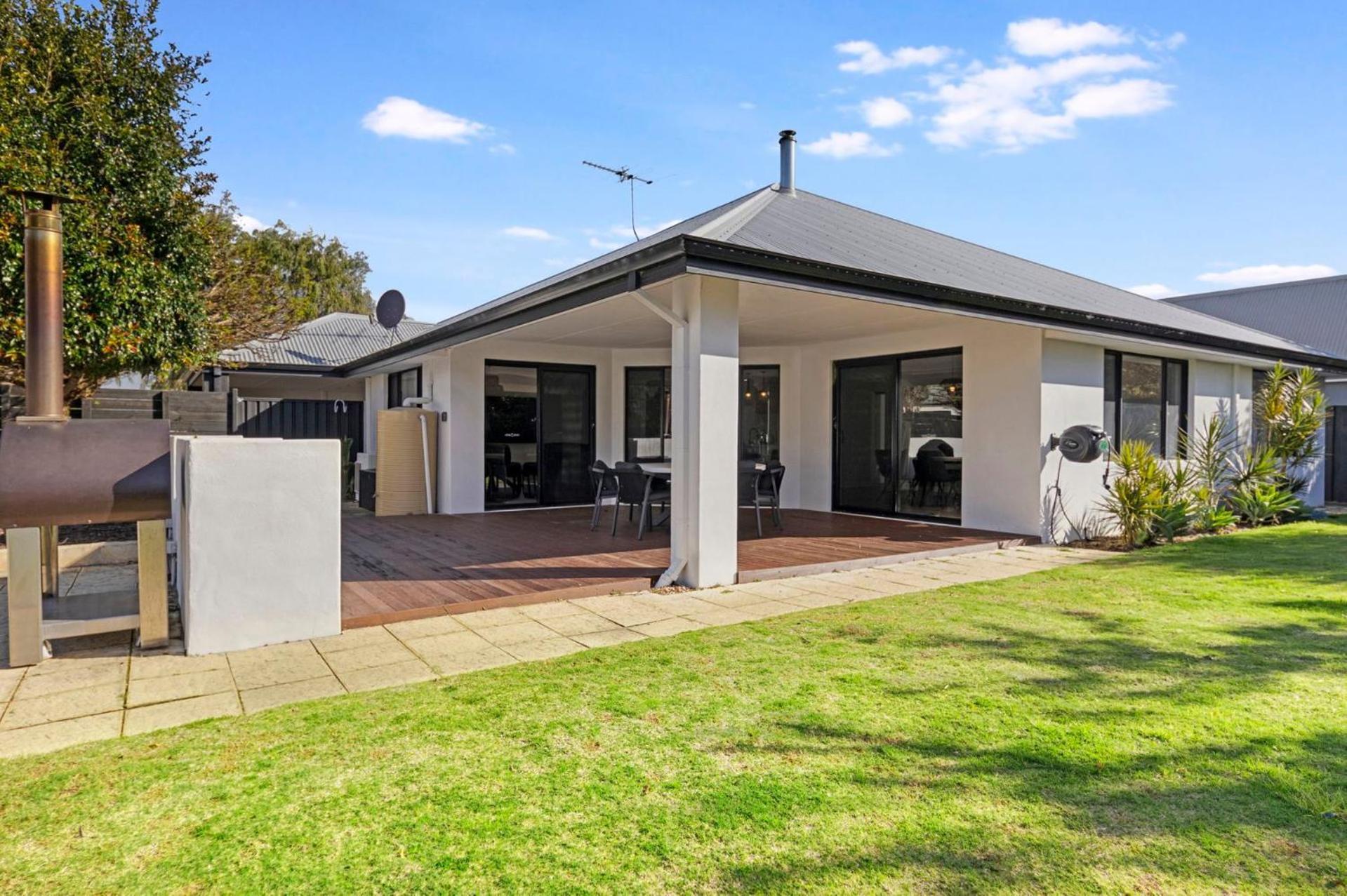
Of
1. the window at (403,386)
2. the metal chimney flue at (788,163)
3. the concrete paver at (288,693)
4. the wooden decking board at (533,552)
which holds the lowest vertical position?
the concrete paver at (288,693)

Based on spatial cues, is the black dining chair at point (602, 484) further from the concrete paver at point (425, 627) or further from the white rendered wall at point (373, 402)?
the white rendered wall at point (373, 402)

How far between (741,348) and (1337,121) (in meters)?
8.31

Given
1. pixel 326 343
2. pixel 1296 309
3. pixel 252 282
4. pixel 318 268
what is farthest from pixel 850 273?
pixel 318 268

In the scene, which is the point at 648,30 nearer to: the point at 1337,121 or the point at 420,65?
the point at 420,65

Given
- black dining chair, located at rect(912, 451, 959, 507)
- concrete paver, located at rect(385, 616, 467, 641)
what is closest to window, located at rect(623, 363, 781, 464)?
black dining chair, located at rect(912, 451, 959, 507)

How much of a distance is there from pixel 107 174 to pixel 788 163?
759cm

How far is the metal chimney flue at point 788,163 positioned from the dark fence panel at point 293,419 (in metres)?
9.75

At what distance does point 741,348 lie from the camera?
429 inches

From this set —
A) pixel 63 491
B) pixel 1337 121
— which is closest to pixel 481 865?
pixel 63 491

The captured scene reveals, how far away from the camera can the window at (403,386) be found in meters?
11.7

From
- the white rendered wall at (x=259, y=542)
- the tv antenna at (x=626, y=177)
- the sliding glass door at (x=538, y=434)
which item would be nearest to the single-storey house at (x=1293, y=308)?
the tv antenna at (x=626, y=177)

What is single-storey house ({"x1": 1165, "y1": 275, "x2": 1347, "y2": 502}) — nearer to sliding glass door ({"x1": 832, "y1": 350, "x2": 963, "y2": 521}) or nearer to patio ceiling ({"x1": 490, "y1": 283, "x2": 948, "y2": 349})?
sliding glass door ({"x1": 832, "y1": 350, "x2": 963, "y2": 521})

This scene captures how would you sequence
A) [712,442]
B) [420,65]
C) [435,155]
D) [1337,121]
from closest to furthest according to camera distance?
[712,442], [1337,121], [420,65], [435,155]

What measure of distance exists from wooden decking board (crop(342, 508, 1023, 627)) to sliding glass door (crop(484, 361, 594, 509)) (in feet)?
2.62
